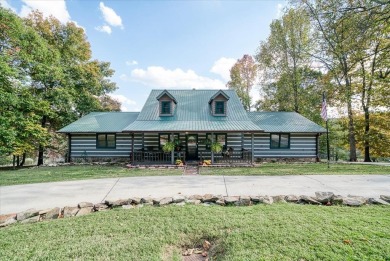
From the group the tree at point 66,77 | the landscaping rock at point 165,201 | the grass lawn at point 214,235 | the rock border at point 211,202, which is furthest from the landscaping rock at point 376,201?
the tree at point 66,77

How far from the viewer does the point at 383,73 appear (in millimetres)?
19844

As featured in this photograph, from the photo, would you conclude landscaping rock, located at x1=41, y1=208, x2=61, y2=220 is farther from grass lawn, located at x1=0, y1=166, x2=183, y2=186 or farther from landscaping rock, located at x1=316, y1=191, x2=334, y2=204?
landscaping rock, located at x1=316, y1=191, x2=334, y2=204

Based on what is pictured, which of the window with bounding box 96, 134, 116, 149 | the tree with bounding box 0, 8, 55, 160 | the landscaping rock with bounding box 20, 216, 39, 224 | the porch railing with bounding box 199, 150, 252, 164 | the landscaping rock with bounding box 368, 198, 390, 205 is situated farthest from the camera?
Answer: the window with bounding box 96, 134, 116, 149

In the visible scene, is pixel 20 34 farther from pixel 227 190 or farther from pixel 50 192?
pixel 227 190

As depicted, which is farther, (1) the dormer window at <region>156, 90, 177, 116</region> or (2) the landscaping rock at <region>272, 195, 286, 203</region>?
(1) the dormer window at <region>156, 90, 177, 116</region>

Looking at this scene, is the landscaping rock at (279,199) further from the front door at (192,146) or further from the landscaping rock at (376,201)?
the front door at (192,146)

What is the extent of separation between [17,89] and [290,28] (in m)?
28.3

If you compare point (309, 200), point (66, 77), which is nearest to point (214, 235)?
point (309, 200)

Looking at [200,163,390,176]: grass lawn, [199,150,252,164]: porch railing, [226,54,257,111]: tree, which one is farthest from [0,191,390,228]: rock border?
[226,54,257,111]: tree

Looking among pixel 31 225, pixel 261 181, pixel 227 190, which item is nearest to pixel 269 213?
pixel 227 190

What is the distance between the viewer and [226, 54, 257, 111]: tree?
103 feet

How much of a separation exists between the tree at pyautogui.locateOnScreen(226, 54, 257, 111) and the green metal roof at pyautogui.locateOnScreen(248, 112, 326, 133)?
446 inches

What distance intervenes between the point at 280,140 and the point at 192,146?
25.9 ft

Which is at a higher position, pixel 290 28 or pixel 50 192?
pixel 290 28
